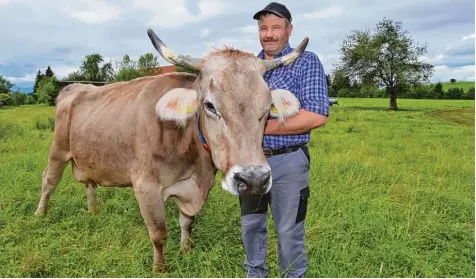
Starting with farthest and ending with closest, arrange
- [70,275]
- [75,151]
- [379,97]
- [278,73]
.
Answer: [379,97]
[75,151]
[70,275]
[278,73]

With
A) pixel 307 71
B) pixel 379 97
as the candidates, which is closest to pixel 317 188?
pixel 307 71

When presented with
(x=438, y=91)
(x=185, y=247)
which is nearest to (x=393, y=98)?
(x=438, y=91)

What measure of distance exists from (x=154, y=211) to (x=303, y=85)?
1.81 metres

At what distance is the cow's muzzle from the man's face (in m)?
1.26

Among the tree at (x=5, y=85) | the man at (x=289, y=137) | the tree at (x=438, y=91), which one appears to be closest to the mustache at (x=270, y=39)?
the man at (x=289, y=137)

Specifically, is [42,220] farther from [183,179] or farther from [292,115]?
[292,115]

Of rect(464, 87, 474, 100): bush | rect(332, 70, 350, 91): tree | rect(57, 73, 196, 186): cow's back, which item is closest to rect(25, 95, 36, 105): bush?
rect(332, 70, 350, 91): tree

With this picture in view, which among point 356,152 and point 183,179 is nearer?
point 183,179

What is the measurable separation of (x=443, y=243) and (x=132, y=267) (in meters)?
3.22

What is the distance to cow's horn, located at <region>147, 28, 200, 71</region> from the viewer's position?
3424 mm

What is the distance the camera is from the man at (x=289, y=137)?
3.37 m

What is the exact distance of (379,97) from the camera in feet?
195

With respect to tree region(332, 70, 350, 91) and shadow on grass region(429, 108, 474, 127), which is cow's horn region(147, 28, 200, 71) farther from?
tree region(332, 70, 350, 91)

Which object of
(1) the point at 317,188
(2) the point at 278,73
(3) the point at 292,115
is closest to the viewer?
(3) the point at 292,115
